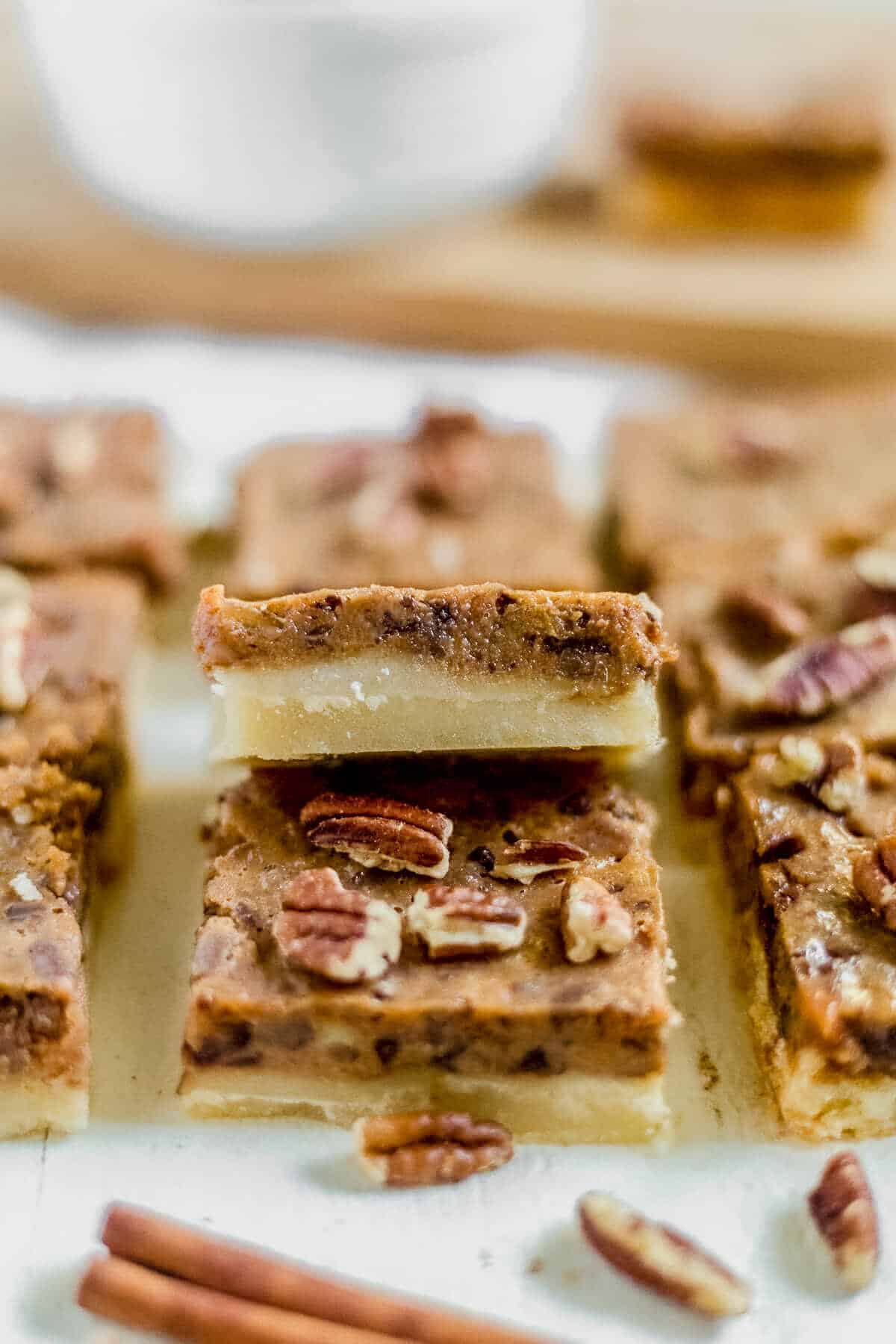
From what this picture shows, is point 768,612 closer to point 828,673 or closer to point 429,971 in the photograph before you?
point 828,673

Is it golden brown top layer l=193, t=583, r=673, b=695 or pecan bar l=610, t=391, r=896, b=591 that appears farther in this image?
pecan bar l=610, t=391, r=896, b=591

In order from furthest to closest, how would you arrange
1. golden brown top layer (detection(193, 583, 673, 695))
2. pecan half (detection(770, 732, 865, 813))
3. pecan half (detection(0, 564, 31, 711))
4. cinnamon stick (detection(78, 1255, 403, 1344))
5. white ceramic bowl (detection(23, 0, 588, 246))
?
white ceramic bowl (detection(23, 0, 588, 246)) < pecan half (detection(0, 564, 31, 711)) < pecan half (detection(770, 732, 865, 813)) < golden brown top layer (detection(193, 583, 673, 695)) < cinnamon stick (detection(78, 1255, 403, 1344))

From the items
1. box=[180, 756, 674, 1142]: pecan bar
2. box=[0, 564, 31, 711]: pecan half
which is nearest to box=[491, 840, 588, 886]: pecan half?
box=[180, 756, 674, 1142]: pecan bar

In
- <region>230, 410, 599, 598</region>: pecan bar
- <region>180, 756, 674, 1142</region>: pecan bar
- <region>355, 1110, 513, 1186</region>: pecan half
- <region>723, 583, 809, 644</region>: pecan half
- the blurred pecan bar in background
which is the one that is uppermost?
the blurred pecan bar in background

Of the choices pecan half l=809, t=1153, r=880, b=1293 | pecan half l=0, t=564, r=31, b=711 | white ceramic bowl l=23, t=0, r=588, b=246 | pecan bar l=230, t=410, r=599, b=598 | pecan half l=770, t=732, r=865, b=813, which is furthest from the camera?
white ceramic bowl l=23, t=0, r=588, b=246

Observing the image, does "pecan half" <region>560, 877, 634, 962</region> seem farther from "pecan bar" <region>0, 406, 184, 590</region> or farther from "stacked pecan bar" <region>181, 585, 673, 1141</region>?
"pecan bar" <region>0, 406, 184, 590</region>

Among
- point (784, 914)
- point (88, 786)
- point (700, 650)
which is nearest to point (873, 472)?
point (700, 650)

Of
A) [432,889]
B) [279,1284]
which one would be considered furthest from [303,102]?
[279,1284]

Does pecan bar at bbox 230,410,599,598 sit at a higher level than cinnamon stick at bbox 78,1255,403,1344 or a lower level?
higher
